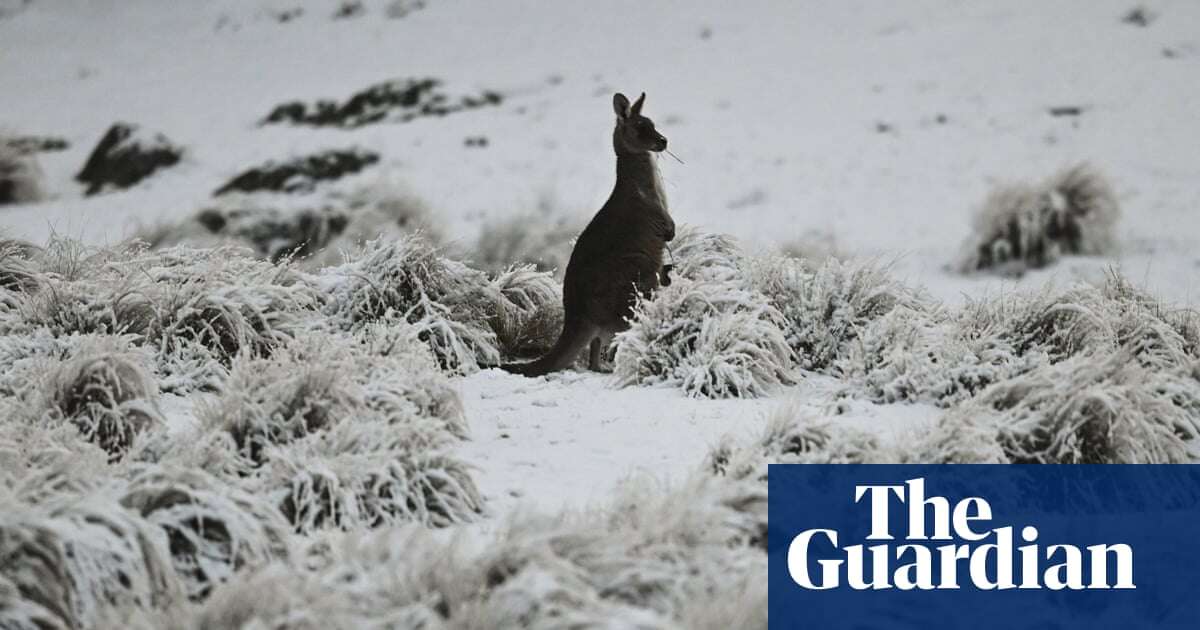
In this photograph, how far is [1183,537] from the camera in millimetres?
3873

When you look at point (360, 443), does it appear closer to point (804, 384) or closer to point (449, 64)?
point (804, 384)

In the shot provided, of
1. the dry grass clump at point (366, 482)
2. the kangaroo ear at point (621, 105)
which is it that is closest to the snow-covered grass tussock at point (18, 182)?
the kangaroo ear at point (621, 105)

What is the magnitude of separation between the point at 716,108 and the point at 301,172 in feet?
21.8

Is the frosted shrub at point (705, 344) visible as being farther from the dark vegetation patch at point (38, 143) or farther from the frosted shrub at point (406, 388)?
the dark vegetation patch at point (38, 143)

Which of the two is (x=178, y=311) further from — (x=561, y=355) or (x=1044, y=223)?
(x=1044, y=223)

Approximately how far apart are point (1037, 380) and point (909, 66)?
55.1 feet

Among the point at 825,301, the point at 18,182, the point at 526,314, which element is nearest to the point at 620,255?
the point at 526,314

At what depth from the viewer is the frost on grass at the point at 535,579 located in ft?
9.04

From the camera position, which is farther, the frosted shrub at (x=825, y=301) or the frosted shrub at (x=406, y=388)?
the frosted shrub at (x=825, y=301)

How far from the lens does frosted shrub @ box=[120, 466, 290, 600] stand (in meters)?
3.21

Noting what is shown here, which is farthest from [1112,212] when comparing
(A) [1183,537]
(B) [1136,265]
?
(A) [1183,537]

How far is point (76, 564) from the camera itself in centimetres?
297

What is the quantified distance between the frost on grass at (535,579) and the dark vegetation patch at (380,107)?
59.0ft

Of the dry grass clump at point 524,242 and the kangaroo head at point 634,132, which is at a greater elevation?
the dry grass clump at point 524,242
